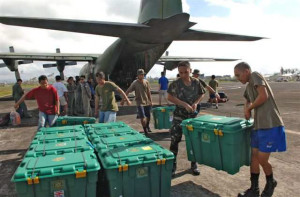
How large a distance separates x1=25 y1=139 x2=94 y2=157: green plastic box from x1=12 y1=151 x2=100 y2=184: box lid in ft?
0.53

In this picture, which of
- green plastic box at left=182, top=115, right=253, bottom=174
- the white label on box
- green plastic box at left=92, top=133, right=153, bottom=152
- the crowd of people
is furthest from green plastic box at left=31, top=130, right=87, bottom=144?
green plastic box at left=182, top=115, right=253, bottom=174

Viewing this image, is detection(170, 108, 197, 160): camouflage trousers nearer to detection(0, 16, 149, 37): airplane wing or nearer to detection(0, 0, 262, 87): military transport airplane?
detection(0, 0, 262, 87): military transport airplane

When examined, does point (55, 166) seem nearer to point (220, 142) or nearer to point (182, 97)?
point (220, 142)

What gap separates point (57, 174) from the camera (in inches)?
98.8

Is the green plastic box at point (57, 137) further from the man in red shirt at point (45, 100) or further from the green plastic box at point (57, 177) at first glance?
the man in red shirt at point (45, 100)

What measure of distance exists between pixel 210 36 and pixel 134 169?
8.75 m

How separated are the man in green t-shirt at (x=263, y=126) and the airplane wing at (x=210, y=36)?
7.08 metres

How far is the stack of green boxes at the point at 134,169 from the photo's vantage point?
9.20 ft

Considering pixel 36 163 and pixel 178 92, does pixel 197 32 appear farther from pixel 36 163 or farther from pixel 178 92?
pixel 36 163

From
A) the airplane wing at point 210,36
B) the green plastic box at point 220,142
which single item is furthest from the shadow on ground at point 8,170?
the airplane wing at point 210,36

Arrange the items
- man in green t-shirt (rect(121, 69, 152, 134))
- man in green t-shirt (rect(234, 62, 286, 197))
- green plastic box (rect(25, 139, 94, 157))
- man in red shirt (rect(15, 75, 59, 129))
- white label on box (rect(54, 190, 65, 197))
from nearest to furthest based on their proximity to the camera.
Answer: white label on box (rect(54, 190, 65, 197)), green plastic box (rect(25, 139, 94, 157)), man in green t-shirt (rect(234, 62, 286, 197)), man in red shirt (rect(15, 75, 59, 129)), man in green t-shirt (rect(121, 69, 152, 134))

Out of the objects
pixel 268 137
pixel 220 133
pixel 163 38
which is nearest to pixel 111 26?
pixel 163 38

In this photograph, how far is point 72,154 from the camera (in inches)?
117

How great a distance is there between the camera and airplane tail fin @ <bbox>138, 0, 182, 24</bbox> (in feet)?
29.1
